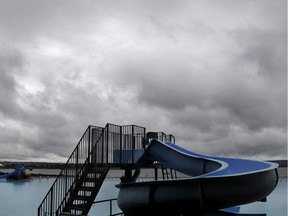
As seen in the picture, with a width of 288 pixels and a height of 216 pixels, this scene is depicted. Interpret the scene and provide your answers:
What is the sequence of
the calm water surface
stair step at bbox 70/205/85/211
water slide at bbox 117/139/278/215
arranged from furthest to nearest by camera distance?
the calm water surface
stair step at bbox 70/205/85/211
water slide at bbox 117/139/278/215

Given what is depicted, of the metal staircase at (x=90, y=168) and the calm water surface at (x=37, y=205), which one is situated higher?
the metal staircase at (x=90, y=168)

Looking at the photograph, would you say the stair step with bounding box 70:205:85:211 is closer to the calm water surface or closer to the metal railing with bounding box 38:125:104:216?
the metal railing with bounding box 38:125:104:216

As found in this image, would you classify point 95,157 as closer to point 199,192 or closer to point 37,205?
point 199,192

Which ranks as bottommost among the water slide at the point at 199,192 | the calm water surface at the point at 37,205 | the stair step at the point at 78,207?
the calm water surface at the point at 37,205

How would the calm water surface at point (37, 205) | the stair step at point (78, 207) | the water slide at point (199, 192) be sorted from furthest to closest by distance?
the calm water surface at point (37, 205)
the stair step at point (78, 207)
the water slide at point (199, 192)

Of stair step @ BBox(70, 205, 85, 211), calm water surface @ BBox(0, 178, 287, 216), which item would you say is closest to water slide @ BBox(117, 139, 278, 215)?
stair step @ BBox(70, 205, 85, 211)

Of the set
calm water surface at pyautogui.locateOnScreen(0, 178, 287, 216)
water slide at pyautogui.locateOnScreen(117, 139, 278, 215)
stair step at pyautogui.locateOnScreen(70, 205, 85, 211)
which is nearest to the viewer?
water slide at pyautogui.locateOnScreen(117, 139, 278, 215)

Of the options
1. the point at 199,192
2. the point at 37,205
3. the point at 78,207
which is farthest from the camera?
the point at 37,205

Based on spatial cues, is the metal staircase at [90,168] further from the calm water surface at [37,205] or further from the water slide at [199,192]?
the calm water surface at [37,205]

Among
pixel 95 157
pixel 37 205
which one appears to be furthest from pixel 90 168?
pixel 37 205

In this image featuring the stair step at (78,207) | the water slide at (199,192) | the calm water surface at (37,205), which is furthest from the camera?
the calm water surface at (37,205)

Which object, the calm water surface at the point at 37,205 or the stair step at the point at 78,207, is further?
the calm water surface at the point at 37,205

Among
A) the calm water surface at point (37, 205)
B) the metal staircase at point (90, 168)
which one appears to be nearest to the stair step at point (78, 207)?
the metal staircase at point (90, 168)

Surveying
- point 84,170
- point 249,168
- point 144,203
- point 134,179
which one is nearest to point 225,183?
point 144,203
